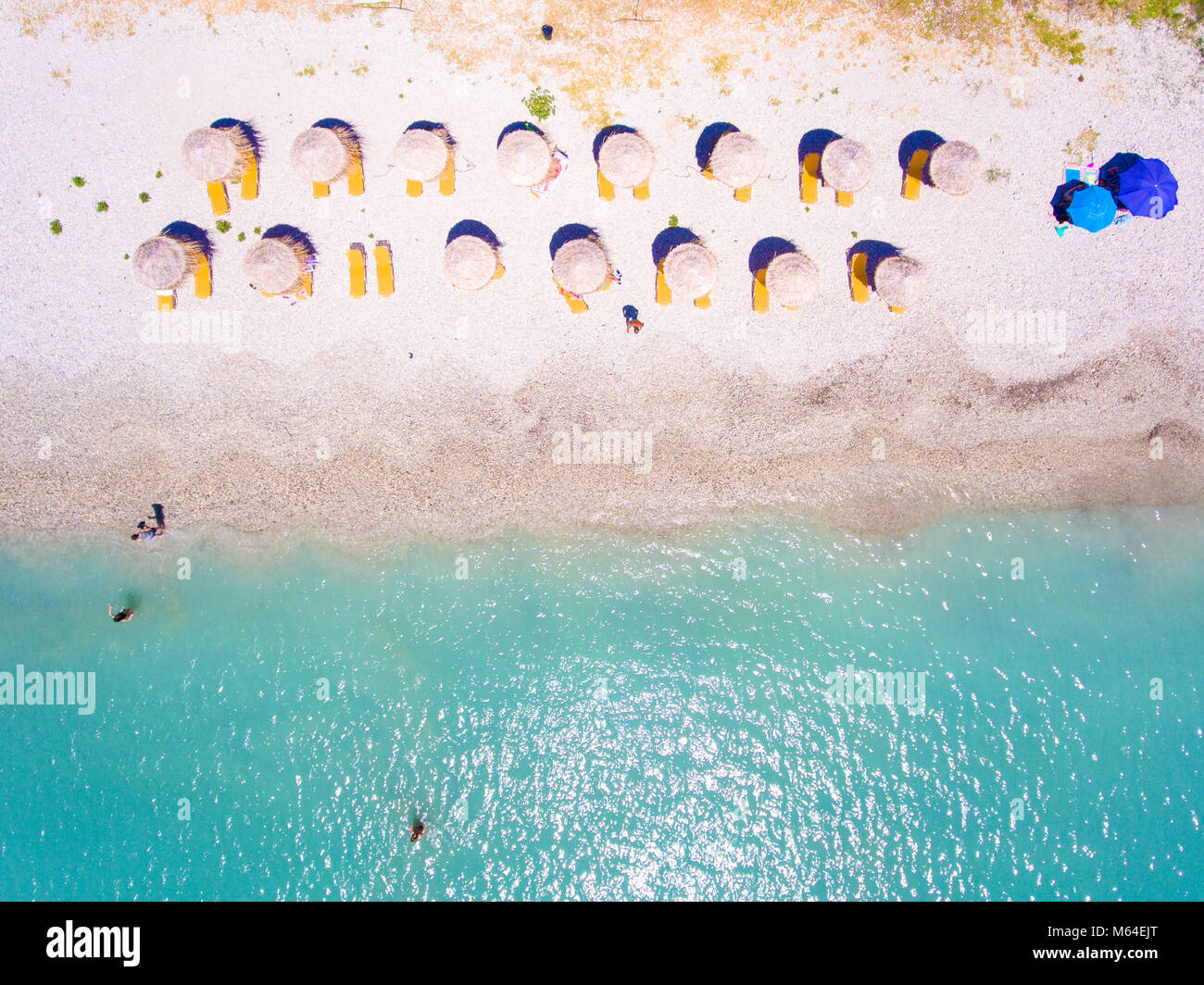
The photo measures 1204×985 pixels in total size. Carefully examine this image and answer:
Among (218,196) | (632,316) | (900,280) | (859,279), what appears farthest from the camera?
(632,316)

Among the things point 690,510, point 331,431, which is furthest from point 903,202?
point 331,431

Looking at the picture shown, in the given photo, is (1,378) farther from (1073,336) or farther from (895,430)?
(1073,336)

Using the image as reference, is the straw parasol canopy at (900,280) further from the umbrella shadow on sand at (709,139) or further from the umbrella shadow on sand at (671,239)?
the umbrella shadow on sand at (709,139)

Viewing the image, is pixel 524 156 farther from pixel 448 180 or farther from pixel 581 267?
pixel 581 267

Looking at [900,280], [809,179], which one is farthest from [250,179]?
[900,280]

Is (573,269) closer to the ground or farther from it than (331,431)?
farther from it

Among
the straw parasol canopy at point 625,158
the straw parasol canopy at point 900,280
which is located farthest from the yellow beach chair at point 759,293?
the straw parasol canopy at point 625,158
